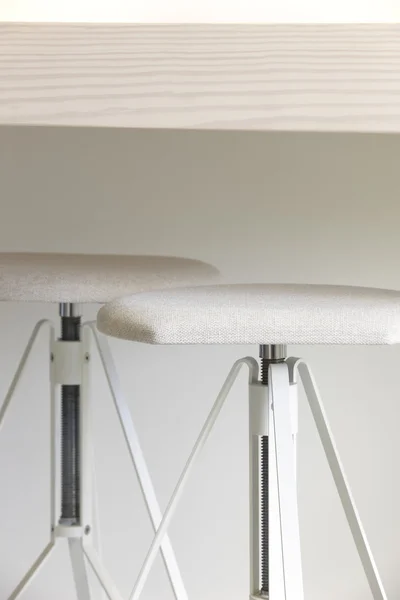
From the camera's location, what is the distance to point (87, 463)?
5.06 ft

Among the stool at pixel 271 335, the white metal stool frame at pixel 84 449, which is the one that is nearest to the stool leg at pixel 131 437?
the white metal stool frame at pixel 84 449

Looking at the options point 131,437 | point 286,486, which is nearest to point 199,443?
point 131,437

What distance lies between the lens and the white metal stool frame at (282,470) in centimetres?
102

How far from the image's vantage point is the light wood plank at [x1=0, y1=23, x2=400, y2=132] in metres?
0.87

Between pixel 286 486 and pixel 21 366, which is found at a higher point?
pixel 21 366

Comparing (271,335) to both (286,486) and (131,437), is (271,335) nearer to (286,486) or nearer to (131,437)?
(286,486)

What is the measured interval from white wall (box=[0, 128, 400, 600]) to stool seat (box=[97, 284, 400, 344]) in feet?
3.33

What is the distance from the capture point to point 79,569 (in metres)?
1.56

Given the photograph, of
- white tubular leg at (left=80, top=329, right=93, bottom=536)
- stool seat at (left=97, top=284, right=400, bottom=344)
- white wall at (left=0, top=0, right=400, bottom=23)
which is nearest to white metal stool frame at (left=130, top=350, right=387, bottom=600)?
stool seat at (left=97, top=284, right=400, bottom=344)

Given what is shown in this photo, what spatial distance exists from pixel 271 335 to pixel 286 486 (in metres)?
0.17

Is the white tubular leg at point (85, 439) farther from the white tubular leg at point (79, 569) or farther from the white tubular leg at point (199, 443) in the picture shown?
the white tubular leg at point (199, 443)

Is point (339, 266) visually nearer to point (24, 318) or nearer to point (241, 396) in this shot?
point (241, 396)

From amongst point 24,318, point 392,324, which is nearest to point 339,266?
point 24,318

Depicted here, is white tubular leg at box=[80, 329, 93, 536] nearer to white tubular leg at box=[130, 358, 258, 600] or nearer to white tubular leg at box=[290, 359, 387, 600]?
white tubular leg at box=[130, 358, 258, 600]
